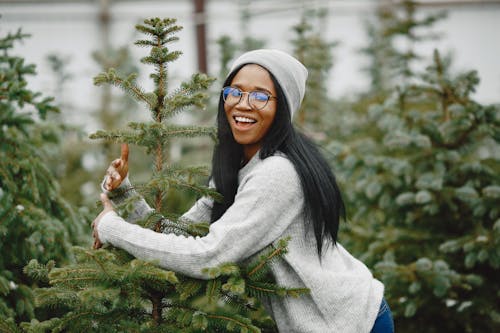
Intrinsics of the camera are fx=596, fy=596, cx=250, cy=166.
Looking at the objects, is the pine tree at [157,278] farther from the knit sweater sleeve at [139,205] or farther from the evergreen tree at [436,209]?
the evergreen tree at [436,209]

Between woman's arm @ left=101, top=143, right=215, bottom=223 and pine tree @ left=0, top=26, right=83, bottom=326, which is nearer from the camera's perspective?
woman's arm @ left=101, top=143, right=215, bottom=223

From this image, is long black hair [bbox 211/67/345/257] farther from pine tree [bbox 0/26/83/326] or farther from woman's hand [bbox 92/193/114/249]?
pine tree [bbox 0/26/83/326]

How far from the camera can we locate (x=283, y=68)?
7.06ft

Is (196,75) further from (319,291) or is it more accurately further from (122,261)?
(319,291)

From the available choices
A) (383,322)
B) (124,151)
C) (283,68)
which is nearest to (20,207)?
(124,151)

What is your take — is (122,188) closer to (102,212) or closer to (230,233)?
(102,212)

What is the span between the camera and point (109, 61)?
6.95 metres

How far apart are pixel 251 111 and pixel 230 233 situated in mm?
487

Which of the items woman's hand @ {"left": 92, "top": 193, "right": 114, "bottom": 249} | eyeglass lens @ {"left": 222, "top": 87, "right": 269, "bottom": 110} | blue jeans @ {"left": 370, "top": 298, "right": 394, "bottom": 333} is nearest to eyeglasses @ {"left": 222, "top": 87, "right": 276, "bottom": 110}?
eyeglass lens @ {"left": 222, "top": 87, "right": 269, "bottom": 110}

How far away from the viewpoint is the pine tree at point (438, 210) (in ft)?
12.0

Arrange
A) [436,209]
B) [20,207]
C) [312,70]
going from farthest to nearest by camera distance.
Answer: [312,70] → [436,209] → [20,207]

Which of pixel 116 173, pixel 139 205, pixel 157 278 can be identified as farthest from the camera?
pixel 139 205

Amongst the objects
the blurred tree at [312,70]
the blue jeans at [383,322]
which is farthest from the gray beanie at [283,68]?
the blurred tree at [312,70]

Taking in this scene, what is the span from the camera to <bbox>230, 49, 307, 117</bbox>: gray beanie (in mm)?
2139
